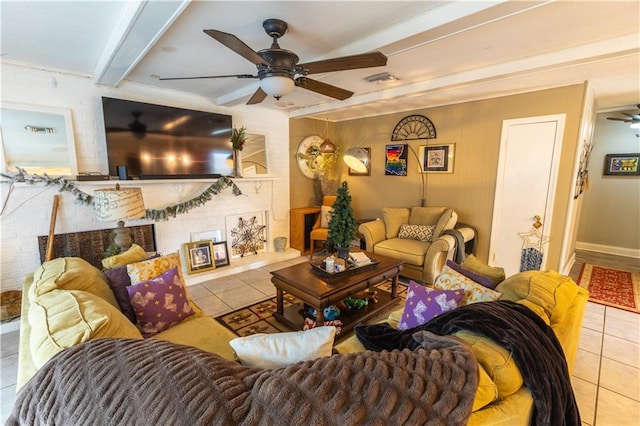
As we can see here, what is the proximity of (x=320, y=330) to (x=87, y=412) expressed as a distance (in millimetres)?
756

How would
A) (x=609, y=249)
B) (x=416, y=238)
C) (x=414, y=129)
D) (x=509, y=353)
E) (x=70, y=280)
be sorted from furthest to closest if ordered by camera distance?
(x=609, y=249) < (x=414, y=129) < (x=416, y=238) < (x=70, y=280) < (x=509, y=353)

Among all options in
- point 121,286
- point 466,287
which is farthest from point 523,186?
point 121,286

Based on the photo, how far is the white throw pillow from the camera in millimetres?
1081

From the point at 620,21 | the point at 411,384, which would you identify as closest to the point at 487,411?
the point at 411,384

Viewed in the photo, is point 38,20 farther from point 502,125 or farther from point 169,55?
point 502,125

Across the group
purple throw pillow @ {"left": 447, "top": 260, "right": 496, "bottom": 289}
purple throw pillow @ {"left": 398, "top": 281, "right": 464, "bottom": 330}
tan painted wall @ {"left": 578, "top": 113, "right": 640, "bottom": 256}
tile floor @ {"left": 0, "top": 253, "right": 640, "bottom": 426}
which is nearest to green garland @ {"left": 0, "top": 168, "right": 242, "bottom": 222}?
tile floor @ {"left": 0, "top": 253, "right": 640, "bottom": 426}

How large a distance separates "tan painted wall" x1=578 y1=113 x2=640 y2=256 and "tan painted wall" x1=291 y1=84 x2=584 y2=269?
2.49 meters

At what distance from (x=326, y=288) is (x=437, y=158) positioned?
2898mm

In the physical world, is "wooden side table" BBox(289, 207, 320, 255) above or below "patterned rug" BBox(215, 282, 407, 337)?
above

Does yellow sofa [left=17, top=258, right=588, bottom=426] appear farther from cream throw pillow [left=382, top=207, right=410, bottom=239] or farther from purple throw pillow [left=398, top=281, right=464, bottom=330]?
cream throw pillow [left=382, top=207, right=410, bottom=239]

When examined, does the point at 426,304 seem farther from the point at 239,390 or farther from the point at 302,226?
the point at 302,226

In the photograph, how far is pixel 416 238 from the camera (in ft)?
13.1

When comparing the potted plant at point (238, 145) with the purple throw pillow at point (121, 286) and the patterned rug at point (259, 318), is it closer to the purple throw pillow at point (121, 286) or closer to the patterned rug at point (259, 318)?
the patterned rug at point (259, 318)

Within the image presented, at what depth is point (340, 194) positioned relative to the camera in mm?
2781
